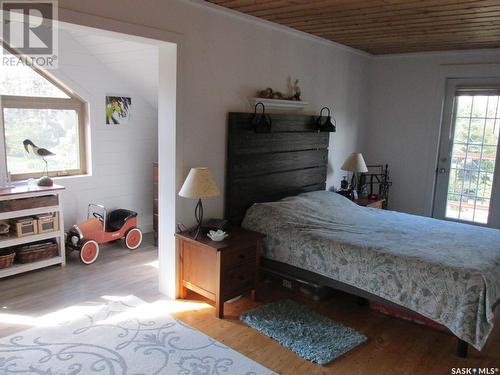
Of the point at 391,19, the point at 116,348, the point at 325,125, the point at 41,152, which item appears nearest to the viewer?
the point at 116,348

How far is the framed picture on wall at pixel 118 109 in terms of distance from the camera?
4668mm

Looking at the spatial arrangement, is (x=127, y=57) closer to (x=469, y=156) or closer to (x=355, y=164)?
(x=355, y=164)

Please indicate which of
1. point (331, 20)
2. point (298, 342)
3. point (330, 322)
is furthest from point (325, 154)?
point (298, 342)

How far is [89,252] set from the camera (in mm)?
4047

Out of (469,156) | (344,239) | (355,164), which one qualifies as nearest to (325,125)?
(355,164)

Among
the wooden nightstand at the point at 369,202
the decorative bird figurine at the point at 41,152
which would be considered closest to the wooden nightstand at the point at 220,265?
the decorative bird figurine at the point at 41,152

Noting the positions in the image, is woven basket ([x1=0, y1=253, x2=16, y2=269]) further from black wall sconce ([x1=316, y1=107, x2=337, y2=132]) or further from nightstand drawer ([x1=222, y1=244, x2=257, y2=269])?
black wall sconce ([x1=316, y1=107, x2=337, y2=132])

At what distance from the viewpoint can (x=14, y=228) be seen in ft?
12.1

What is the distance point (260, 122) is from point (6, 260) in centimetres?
255

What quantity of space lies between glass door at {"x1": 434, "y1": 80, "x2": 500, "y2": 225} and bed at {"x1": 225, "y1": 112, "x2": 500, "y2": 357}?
1.40 meters

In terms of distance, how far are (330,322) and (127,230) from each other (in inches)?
98.7

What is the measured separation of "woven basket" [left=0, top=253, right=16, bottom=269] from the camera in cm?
359

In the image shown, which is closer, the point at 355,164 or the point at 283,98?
the point at 283,98

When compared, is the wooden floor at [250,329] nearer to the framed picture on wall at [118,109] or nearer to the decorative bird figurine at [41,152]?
the decorative bird figurine at [41,152]
